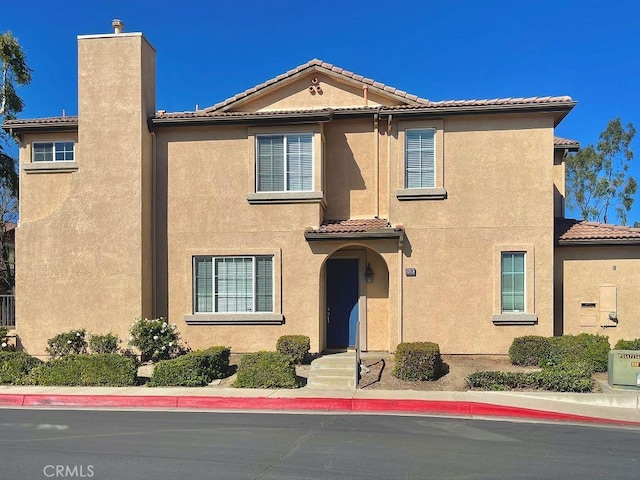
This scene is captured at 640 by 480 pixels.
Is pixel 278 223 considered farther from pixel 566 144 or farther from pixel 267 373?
pixel 566 144

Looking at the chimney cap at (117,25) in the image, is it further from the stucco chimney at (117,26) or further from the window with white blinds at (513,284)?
the window with white blinds at (513,284)

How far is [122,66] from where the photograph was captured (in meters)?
14.5

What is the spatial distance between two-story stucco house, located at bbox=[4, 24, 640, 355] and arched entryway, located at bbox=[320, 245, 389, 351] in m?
0.04

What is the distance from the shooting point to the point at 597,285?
14.2 meters

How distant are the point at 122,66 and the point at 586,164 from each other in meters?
38.7

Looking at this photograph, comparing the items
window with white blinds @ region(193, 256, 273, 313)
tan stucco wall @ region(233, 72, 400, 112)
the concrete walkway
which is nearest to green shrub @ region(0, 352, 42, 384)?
the concrete walkway

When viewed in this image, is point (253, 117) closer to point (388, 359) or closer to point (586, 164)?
point (388, 359)

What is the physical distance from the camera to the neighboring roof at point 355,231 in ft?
44.9

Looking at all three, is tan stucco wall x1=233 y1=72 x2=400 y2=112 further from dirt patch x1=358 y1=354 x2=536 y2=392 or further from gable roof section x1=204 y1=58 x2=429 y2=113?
dirt patch x1=358 y1=354 x2=536 y2=392

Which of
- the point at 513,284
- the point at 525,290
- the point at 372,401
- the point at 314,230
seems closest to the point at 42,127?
the point at 314,230

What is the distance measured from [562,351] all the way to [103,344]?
1082cm

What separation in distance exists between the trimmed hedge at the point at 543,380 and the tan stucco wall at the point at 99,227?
8459mm

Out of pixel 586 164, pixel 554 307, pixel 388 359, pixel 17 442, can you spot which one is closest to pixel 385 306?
pixel 388 359

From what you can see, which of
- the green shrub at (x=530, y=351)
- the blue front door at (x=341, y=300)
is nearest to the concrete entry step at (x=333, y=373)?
the blue front door at (x=341, y=300)
